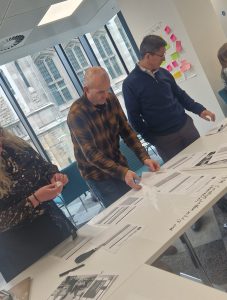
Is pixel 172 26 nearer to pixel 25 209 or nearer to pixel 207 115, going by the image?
pixel 207 115

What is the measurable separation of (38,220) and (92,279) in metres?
0.48

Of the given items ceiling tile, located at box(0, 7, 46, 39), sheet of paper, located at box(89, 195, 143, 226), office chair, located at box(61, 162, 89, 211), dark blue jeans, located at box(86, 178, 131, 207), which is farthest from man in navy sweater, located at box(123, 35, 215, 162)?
ceiling tile, located at box(0, 7, 46, 39)

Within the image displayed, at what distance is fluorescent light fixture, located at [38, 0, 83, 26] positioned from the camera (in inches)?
161

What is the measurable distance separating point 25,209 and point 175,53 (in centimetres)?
306

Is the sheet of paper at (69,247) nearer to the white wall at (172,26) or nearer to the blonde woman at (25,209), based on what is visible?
the blonde woman at (25,209)

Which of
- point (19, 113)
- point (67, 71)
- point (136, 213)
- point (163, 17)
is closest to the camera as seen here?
point (136, 213)

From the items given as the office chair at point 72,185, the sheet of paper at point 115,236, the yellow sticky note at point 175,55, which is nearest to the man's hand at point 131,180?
the sheet of paper at point 115,236

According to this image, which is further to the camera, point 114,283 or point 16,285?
point 16,285

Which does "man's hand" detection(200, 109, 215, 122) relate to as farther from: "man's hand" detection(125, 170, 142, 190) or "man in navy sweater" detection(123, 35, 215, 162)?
"man's hand" detection(125, 170, 142, 190)

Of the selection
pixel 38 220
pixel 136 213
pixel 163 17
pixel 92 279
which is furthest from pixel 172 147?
pixel 163 17

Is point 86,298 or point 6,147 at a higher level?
point 6,147

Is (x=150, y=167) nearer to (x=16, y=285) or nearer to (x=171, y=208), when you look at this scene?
(x=171, y=208)

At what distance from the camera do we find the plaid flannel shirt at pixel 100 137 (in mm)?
1872

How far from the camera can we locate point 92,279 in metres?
1.13
